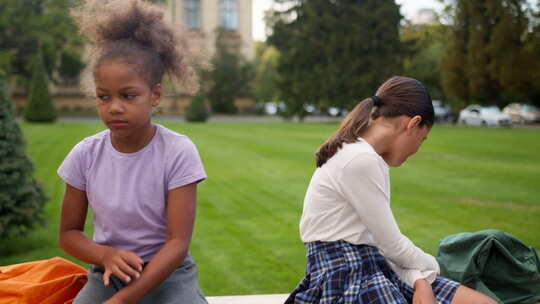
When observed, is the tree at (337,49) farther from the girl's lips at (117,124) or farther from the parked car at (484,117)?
the girl's lips at (117,124)

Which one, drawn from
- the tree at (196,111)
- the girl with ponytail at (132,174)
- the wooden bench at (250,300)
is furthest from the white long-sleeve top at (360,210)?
the tree at (196,111)

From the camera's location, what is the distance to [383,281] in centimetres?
259

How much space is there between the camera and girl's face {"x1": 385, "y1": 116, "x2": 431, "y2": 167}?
8.82ft

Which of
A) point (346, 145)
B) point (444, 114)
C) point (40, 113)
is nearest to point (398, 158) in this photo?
point (346, 145)

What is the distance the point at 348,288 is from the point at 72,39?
119 feet

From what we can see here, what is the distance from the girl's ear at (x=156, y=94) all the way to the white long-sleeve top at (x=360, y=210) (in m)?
0.76

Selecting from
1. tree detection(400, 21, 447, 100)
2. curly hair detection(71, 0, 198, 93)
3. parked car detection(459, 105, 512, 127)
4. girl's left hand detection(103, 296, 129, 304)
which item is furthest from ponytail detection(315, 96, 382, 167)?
parked car detection(459, 105, 512, 127)

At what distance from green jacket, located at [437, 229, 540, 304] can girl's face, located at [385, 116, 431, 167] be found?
0.84 metres

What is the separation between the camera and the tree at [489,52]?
98.1ft

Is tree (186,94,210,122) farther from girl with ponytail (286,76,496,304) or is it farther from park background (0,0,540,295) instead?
girl with ponytail (286,76,496,304)

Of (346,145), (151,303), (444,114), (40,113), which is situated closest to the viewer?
(151,303)

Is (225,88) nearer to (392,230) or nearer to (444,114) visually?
(444,114)

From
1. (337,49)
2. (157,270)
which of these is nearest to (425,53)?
(337,49)

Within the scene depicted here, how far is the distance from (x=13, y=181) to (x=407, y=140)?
414 centimetres
